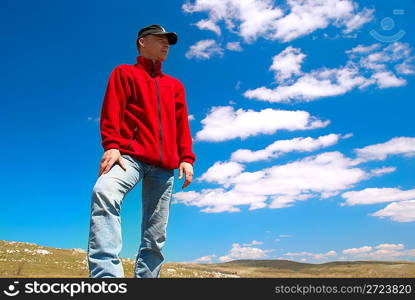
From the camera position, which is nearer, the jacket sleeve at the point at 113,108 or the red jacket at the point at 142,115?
the jacket sleeve at the point at 113,108

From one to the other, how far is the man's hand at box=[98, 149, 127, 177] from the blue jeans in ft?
0.22

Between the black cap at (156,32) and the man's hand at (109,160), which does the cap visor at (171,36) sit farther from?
the man's hand at (109,160)

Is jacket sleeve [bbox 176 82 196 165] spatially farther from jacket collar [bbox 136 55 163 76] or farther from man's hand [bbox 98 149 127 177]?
man's hand [bbox 98 149 127 177]

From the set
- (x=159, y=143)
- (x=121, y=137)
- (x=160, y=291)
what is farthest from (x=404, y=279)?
(x=121, y=137)

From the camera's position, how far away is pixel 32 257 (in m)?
17.7

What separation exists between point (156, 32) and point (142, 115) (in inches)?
57.2

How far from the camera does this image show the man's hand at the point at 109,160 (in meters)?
5.71

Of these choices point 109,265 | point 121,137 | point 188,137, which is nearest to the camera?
point 109,265

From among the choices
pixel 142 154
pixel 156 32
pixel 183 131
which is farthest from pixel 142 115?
pixel 156 32

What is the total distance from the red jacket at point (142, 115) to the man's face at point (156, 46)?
12 cm

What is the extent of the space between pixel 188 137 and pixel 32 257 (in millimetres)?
13556

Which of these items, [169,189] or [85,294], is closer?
[85,294]

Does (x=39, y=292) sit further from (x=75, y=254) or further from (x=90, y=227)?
(x=75, y=254)

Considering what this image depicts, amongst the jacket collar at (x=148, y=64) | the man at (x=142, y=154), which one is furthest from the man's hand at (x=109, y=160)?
the jacket collar at (x=148, y=64)
